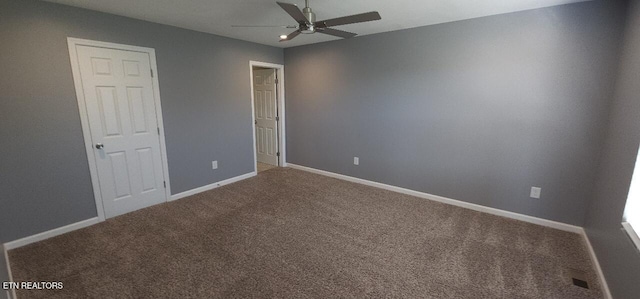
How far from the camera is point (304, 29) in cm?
230

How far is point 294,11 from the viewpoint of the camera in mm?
1999

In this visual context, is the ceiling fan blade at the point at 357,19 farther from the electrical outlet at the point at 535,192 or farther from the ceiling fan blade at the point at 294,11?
the electrical outlet at the point at 535,192

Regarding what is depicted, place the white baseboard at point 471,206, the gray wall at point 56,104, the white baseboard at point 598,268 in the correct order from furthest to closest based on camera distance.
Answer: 1. the white baseboard at point 471,206
2. the gray wall at point 56,104
3. the white baseboard at point 598,268

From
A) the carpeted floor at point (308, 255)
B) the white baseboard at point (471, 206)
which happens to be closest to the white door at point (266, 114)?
the white baseboard at point (471, 206)

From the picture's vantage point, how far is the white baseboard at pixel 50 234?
243 centimetres

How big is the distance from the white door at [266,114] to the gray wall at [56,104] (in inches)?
57.8

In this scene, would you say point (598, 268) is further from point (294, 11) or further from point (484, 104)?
point (294, 11)

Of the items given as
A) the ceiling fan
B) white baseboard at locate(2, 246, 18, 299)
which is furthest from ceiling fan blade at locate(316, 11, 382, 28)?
white baseboard at locate(2, 246, 18, 299)

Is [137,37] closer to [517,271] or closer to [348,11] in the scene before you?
[348,11]

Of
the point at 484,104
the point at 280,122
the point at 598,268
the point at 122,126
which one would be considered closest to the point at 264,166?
the point at 280,122

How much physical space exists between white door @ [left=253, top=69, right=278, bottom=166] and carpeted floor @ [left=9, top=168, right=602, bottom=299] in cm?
212

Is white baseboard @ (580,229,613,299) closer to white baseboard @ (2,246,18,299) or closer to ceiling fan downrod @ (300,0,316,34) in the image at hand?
ceiling fan downrod @ (300,0,316,34)

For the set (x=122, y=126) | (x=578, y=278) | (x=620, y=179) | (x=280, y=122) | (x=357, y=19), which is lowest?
(x=578, y=278)

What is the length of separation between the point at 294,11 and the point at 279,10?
0.77 meters
